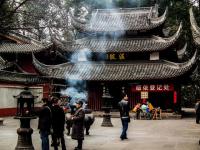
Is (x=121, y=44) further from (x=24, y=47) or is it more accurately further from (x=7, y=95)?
(x=24, y=47)

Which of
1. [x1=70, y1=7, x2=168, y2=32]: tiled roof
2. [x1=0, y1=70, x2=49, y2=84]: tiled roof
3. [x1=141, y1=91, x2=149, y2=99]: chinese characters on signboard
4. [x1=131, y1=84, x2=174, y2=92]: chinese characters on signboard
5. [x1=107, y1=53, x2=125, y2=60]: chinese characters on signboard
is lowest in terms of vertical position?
[x1=141, y1=91, x2=149, y2=99]: chinese characters on signboard

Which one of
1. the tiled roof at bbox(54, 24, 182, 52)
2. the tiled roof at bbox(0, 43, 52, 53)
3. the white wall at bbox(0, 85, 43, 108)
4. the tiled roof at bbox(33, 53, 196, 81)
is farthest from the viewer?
the tiled roof at bbox(0, 43, 52, 53)

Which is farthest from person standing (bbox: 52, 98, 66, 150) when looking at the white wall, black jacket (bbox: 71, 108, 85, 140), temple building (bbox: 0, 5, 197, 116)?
the white wall

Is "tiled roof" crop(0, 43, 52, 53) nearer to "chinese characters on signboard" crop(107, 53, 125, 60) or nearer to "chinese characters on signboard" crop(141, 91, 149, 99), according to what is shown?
"chinese characters on signboard" crop(107, 53, 125, 60)

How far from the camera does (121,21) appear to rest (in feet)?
128

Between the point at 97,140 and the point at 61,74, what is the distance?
20379 mm

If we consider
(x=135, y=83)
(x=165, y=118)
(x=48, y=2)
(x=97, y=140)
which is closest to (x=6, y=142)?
(x=97, y=140)

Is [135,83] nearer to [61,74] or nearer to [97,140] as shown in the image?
[61,74]

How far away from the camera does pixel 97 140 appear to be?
16.1 metres

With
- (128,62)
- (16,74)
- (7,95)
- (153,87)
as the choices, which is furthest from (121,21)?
(7,95)

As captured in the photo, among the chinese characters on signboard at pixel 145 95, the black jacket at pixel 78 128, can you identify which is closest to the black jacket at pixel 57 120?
the black jacket at pixel 78 128

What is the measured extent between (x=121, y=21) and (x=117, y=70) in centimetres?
582

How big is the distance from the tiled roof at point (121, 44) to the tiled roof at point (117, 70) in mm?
1293

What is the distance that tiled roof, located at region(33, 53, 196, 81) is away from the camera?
3325 centimetres
